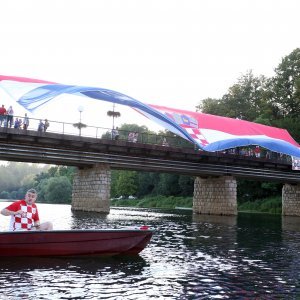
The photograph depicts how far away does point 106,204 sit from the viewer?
43.7 m

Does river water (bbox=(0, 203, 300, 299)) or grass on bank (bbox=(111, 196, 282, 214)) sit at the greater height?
river water (bbox=(0, 203, 300, 299))

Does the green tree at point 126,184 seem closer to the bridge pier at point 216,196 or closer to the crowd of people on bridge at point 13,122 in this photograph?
the bridge pier at point 216,196

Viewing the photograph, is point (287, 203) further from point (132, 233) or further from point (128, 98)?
point (132, 233)

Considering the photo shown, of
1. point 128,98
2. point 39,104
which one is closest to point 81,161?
point 128,98

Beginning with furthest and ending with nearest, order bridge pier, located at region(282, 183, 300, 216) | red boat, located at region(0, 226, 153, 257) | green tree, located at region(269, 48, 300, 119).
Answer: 1. green tree, located at region(269, 48, 300, 119)
2. bridge pier, located at region(282, 183, 300, 216)
3. red boat, located at region(0, 226, 153, 257)

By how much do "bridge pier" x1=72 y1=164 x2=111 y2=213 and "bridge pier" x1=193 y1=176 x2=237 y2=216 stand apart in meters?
17.1

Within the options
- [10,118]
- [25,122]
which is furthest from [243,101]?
[10,118]

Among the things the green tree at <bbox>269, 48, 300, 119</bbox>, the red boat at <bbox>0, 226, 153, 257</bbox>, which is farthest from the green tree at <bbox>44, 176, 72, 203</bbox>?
the red boat at <bbox>0, 226, 153, 257</bbox>

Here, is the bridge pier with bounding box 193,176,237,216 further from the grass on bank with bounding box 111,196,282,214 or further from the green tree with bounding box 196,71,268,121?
the green tree with bounding box 196,71,268,121

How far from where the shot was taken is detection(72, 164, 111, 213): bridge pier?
144 feet

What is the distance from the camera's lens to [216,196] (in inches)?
2211

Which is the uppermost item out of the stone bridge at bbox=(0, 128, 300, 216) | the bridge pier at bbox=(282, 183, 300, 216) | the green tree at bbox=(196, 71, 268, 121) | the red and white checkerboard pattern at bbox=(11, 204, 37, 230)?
the green tree at bbox=(196, 71, 268, 121)

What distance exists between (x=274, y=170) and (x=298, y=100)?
3404 centimetres

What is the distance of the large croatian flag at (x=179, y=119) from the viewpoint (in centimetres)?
2819
